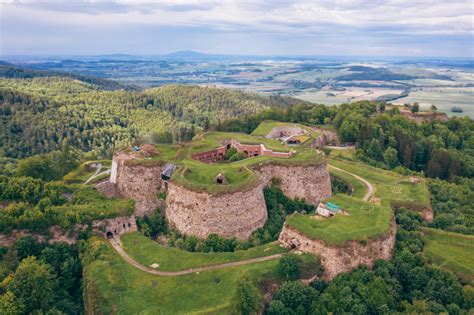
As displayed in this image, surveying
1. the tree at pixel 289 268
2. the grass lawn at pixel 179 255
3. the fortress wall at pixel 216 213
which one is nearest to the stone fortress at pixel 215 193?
the fortress wall at pixel 216 213

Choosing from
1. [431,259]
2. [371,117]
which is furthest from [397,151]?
[431,259]

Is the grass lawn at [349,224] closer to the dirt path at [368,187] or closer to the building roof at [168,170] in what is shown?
the dirt path at [368,187]

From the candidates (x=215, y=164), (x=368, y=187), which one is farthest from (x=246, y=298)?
(x=368, y=187)

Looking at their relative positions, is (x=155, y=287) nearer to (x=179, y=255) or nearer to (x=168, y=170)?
(x=179, y=255)

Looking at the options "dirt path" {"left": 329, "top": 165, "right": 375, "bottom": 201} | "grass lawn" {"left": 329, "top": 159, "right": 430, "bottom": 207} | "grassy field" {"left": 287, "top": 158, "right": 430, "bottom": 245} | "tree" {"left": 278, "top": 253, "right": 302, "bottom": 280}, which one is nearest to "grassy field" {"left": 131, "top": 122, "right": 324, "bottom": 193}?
"grassy field" {"left": 287, "top": 158, "right": 430, "bottom": 245}

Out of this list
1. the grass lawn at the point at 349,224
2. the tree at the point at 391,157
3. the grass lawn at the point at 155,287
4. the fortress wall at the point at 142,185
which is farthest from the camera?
the tree at the point at 391,157
